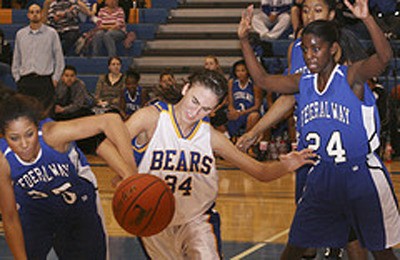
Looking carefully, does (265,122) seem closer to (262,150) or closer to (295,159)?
(295,159)

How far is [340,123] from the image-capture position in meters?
5.36

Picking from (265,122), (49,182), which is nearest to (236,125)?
(265,122)

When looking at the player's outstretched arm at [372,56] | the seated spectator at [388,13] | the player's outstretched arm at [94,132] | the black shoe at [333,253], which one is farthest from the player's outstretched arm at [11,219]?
the seated spectator at [388,13]

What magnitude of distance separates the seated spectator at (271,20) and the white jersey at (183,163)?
933 centimetres

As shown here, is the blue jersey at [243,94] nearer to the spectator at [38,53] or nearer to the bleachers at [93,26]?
the spectator at [38,53]

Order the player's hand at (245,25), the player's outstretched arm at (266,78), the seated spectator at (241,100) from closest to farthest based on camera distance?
the player's hand at (245,25) → the player's outstretched arm at (266,78) → the seated spectator at (241,100)

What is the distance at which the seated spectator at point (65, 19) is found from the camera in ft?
50.0

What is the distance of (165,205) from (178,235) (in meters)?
0.55

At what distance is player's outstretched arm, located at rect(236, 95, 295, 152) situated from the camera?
583 centimetres

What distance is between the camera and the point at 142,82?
1522 centimetres

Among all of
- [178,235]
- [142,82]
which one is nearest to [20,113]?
[178,235]

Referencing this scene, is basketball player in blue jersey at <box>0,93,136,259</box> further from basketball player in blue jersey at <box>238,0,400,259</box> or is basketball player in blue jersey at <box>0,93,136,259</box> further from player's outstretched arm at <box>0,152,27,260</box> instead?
basketball player in blue jersey at <box>238,0,400,259</box>

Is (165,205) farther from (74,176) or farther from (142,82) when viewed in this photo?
(142,82)

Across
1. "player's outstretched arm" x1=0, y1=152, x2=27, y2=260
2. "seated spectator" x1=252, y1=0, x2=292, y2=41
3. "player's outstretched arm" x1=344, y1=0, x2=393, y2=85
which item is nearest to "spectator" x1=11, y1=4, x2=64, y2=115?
"seated spectator" x1=252, y1=0, x2=292, y2=41
